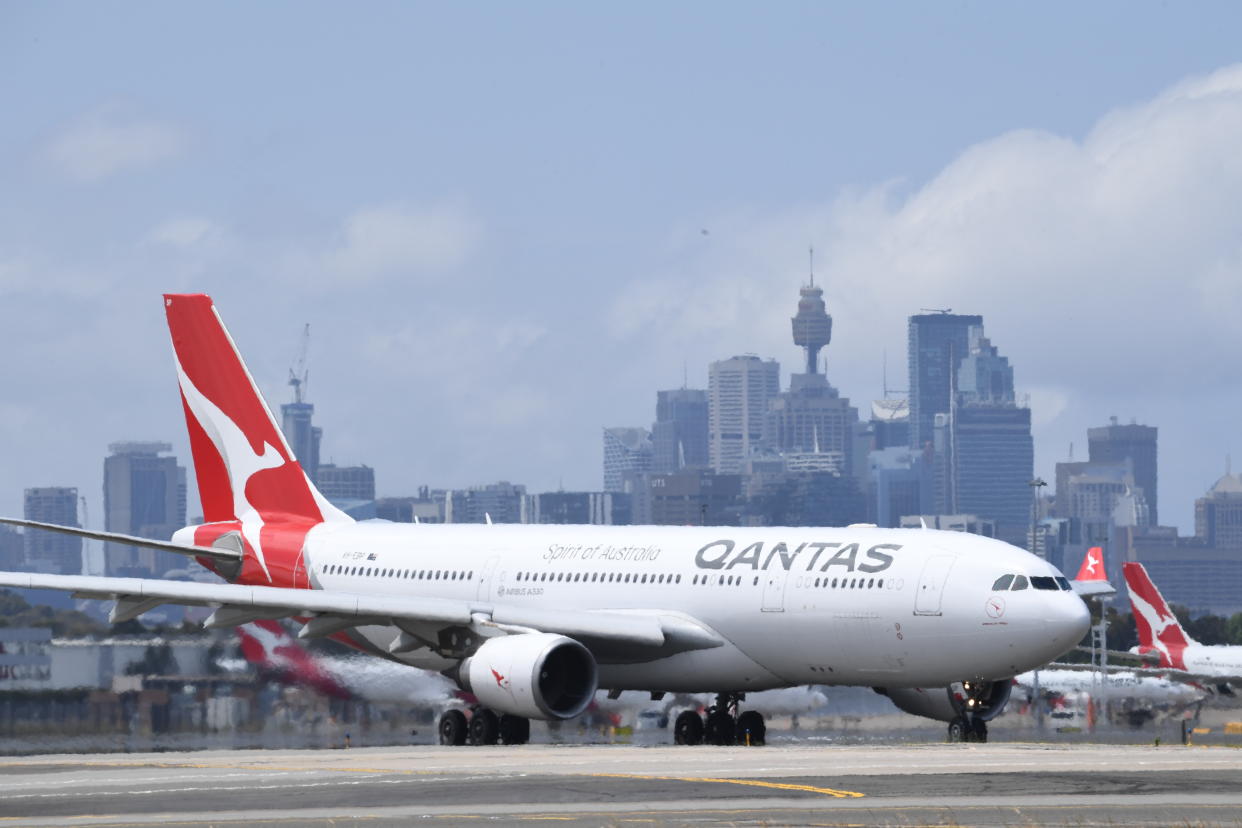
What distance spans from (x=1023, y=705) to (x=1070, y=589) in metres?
23.1

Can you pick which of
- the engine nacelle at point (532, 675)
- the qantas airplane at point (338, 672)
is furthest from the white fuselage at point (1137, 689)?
the engine nacelle at point (532, 675)

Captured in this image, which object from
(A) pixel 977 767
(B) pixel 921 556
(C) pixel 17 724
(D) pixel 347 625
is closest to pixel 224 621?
(D) pixel 347 625

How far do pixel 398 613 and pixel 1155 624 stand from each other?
56.2m

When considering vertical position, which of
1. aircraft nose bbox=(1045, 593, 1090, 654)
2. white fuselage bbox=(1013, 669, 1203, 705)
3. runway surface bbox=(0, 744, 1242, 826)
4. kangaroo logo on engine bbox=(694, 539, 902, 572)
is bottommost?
white fuselage bbox=(1013, 669, 1203, 705)

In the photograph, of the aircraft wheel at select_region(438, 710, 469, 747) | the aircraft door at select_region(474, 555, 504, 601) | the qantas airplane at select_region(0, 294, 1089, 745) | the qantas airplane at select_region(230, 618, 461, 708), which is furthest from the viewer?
the qantas airplane at select_region(230, 618, 461, 708)

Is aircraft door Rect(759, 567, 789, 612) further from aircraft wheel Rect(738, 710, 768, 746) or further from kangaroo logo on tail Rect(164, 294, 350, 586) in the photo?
kangaroo logo on tail Rect(164, 294, 350, 586)

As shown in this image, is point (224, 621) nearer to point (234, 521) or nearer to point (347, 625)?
point (347, 625)

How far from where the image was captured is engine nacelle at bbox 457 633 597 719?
4241 centimetres

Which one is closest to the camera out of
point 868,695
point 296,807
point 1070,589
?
point 296,807

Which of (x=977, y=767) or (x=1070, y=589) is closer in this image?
(x=977, y=767)

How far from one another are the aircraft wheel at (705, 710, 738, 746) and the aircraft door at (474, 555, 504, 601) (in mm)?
5619

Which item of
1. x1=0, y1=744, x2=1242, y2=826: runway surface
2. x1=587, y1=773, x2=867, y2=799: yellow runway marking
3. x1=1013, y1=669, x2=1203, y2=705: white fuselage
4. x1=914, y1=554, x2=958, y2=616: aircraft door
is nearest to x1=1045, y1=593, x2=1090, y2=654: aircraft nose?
x1=914, y1=554, x2=958, y2=616: aircraft door

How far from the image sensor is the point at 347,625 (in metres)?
45.4

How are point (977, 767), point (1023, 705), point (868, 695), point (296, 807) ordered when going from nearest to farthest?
point (296, 807) < point (977, 767) < point (868, 695) < point (1023, 705)
